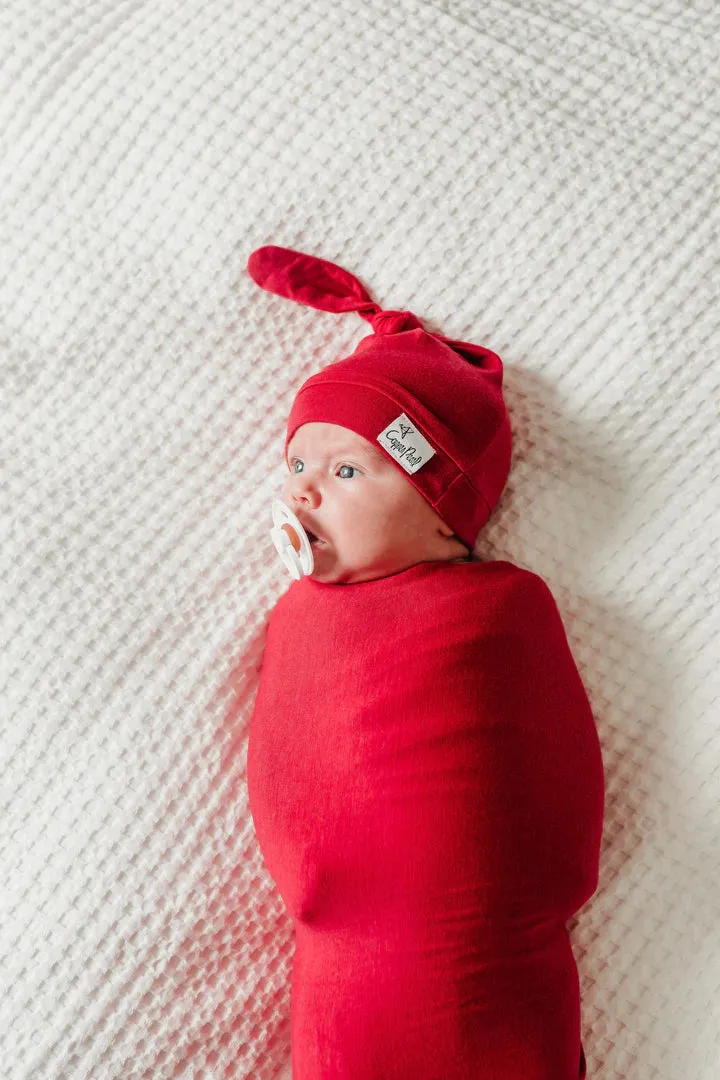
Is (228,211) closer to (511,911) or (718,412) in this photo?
(718,412)

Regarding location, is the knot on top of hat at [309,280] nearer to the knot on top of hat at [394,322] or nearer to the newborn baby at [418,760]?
the knot on top of hat at [394,322]

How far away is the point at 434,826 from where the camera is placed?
86cm

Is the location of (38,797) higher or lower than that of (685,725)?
lower

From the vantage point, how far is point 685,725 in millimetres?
1042

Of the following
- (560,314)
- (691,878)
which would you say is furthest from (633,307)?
(691,878)

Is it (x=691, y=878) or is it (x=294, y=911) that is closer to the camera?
(x=294, y=911)

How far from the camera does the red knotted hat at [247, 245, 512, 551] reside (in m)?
0.95

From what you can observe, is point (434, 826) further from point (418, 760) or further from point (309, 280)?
point (309, 280)

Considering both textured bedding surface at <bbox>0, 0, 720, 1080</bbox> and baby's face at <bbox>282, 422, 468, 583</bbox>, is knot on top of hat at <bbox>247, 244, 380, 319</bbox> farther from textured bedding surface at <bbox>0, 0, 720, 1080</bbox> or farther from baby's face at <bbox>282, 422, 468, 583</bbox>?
baby's face at <bbox>282, 422, 468, 583</bbox>

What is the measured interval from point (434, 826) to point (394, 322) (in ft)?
1.77

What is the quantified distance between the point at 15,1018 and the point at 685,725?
0.73m

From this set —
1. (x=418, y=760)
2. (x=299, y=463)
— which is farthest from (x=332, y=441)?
(x=418, y=760)

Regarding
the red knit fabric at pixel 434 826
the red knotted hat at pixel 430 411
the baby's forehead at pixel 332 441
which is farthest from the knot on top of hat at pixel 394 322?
the red knit fabric at pixel 434 826

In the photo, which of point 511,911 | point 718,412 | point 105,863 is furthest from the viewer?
point 718,412
